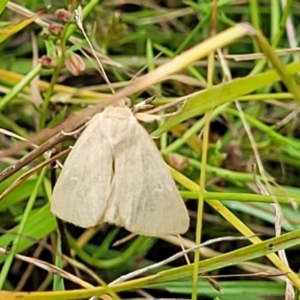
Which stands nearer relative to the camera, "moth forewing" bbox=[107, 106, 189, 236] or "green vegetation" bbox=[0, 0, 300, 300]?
"moth forewing" bbox=[107, 106, 189, 236]


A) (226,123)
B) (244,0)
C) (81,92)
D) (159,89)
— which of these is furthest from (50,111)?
(244,0)

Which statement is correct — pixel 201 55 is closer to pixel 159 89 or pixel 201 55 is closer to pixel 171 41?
pixel 159 89

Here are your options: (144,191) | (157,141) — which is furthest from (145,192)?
(157,141)

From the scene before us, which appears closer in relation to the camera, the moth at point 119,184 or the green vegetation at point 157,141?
the moth at point 119,184

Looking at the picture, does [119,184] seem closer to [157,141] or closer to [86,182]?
[86,182]
